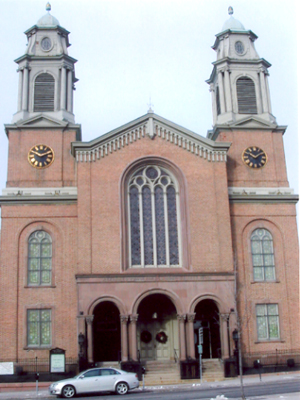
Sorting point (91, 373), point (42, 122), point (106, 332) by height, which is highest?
point (42, 122)

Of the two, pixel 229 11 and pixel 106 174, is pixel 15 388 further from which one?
pixel 229 11

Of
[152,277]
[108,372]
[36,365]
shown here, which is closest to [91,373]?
[108,372]

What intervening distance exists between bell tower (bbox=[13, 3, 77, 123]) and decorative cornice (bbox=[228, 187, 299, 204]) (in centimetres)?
1233

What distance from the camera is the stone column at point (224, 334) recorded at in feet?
104

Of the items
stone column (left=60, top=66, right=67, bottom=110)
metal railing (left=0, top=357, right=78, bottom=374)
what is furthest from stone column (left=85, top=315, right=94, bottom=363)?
stone column (left=60, top=66, right=67, bottom=110)

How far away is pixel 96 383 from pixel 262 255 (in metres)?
15.2

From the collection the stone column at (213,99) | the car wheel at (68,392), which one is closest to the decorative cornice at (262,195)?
the stone column at (213,99)

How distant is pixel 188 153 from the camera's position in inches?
1421

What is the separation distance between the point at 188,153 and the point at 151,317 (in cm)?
1068

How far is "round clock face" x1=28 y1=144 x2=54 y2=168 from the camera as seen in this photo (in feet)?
121

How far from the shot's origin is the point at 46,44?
1580 inches

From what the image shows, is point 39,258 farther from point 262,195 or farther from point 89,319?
point 262,195

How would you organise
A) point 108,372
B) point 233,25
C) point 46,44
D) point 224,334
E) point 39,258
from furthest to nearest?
point 233,25 → point 46,44 → point 39,258 → point 224,334 → point 108,372

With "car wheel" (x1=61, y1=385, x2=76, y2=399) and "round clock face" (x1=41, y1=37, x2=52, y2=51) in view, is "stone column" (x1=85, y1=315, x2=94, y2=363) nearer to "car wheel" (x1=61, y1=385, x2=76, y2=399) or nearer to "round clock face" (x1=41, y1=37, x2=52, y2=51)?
"car wheel" (x1=61, y1=385, x2=76, y2=399)
